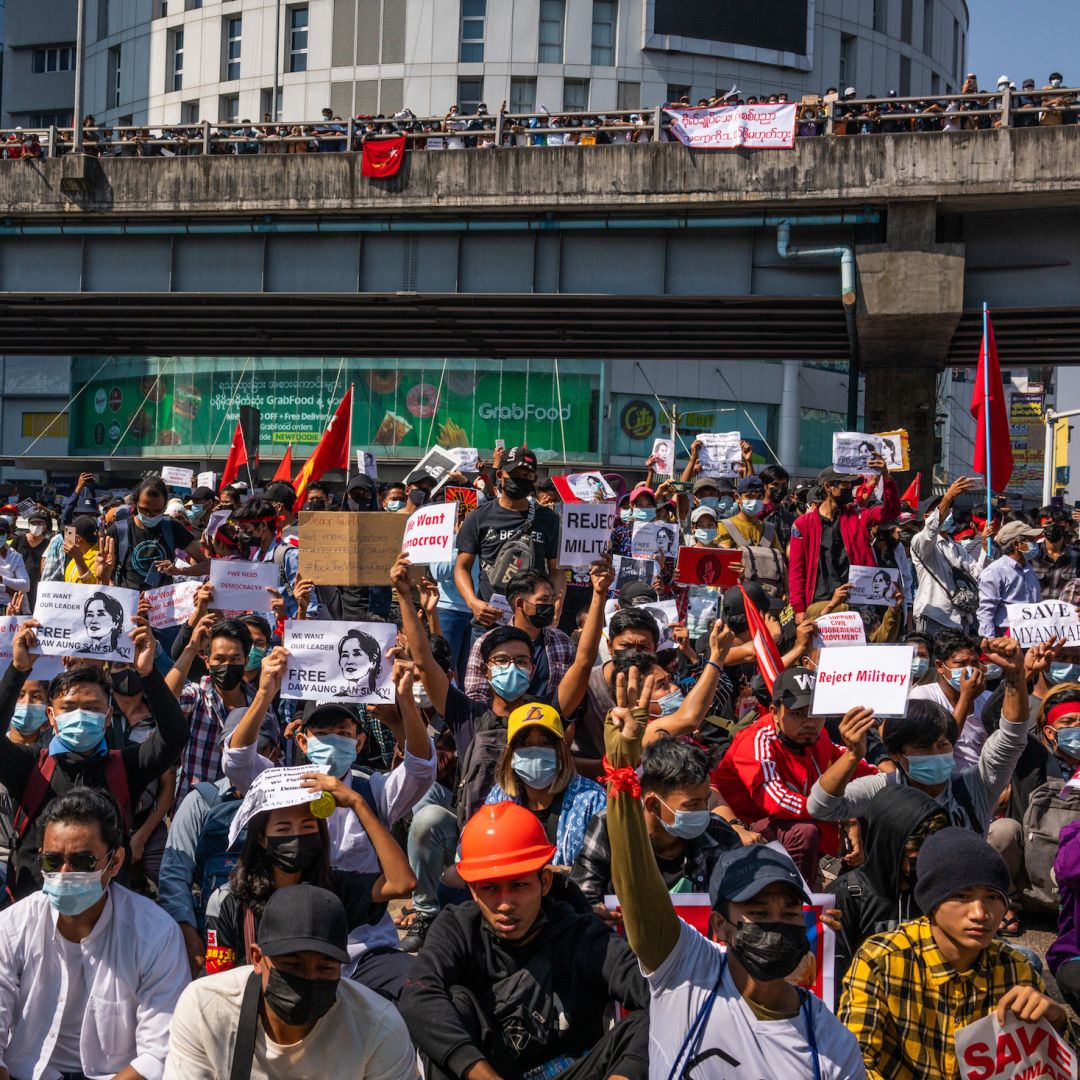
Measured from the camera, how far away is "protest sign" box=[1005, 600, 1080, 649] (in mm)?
8070

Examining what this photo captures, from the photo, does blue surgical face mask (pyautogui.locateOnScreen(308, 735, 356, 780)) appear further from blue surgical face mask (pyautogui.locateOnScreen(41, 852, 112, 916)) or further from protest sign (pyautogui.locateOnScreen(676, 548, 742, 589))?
protest sign (pyautogui.locateOnScreen(676, 548, 742, 589))

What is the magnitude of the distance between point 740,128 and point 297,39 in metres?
35.7

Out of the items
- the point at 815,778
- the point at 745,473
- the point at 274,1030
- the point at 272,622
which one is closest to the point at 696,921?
the point at 274,1030

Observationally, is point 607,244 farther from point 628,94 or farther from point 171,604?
point 628,94

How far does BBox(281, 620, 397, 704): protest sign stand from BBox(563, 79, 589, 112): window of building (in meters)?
49.4

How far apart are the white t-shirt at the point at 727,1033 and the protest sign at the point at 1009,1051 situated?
1.20 ft

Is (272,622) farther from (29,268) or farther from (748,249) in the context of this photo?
(29,268)

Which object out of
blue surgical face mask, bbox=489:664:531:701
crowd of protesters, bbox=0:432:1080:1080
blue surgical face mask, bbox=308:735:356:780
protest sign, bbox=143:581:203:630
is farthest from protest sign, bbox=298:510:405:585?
blue surgical face mask, bbox=308:735:356:780

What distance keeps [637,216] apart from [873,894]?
72.7 ft

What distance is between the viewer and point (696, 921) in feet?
15.3

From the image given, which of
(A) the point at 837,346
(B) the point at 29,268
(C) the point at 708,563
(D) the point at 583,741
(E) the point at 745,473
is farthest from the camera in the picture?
(A) the point at 837,346

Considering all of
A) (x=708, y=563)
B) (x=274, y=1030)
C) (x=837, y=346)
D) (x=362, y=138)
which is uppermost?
A: (x=362, y=138)

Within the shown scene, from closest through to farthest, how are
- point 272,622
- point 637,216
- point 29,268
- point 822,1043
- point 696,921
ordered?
point 822,1043
point 696,921
point 272,622
point 637,216
point 29,268

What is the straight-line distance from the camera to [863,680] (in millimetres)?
6332
